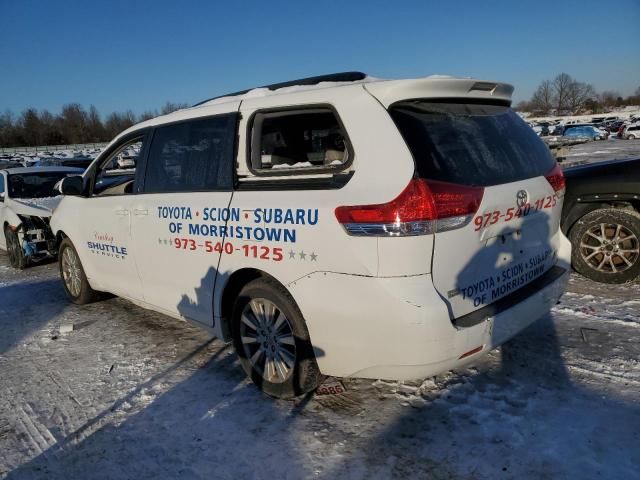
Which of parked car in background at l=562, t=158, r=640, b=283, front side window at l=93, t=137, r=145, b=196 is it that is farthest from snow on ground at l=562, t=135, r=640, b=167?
front side window at l=93, t=137, r=145, b=196

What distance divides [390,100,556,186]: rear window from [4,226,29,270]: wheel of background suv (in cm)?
727

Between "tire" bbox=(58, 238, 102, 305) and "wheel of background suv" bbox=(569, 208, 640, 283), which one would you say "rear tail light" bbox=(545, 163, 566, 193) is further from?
"tire" bbox=(58, 238, 102, 305)

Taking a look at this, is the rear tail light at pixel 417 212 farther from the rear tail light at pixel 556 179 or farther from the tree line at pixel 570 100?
the tree line at pixel 570 100

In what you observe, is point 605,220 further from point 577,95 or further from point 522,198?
point 577,95

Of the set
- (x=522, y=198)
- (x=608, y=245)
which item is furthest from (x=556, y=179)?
(x=608, y=245)

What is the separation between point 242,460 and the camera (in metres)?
2.64

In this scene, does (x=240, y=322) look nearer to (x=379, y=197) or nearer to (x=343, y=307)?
(x=343, y=307)

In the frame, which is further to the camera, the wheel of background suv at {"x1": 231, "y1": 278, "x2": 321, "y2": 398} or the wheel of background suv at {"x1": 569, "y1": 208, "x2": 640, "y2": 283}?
the wheel of background suv at {"x1": 569, "y1": 208, "x2": 640, "y2": 283}

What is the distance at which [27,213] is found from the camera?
741 cm

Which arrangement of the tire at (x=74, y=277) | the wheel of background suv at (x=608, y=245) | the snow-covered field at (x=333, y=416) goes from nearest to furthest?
the snow-covered field at (x=333, y=416)
the wheel of background suv at (x=608, y=245)
the tire at (x=74, y=277)

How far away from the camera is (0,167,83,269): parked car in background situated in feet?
24.8

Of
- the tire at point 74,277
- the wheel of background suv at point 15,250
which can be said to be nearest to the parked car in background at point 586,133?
the wheel of background suv at point 15,250

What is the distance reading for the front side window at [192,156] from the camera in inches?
130

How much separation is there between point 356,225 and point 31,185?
7686mm
